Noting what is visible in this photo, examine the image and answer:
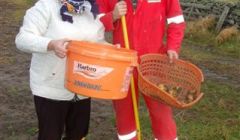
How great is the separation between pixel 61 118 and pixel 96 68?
661 mm

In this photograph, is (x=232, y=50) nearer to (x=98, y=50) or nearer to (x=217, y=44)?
(x=217, y=44)

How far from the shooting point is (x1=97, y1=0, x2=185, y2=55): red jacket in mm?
3609

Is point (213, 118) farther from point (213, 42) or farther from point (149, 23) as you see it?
point (213, 42)

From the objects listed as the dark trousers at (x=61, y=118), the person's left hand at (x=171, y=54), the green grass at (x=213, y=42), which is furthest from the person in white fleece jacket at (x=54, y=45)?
the green grass at (x=213, y=42)

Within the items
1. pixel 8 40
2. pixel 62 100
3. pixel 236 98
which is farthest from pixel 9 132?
pixel 8 40

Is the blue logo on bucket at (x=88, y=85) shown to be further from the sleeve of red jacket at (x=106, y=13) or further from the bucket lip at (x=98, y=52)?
the sleeve of red jacket at (x=106, y=13)

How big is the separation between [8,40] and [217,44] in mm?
4156

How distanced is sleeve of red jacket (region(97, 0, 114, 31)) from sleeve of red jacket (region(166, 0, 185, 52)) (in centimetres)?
44

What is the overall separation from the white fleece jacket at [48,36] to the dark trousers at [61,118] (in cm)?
7

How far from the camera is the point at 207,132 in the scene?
5.09 metres

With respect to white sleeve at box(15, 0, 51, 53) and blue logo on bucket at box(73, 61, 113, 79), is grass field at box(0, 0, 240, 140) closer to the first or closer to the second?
white sleeve at box(15, 0, 51, 53)

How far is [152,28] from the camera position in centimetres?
364

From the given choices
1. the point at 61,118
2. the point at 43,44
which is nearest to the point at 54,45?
the point at 43,44

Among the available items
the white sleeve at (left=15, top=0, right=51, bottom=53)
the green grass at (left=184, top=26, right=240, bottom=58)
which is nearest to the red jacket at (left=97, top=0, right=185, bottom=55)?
the white sleeve at (left=15, top=0, right=51, bottom=53)
